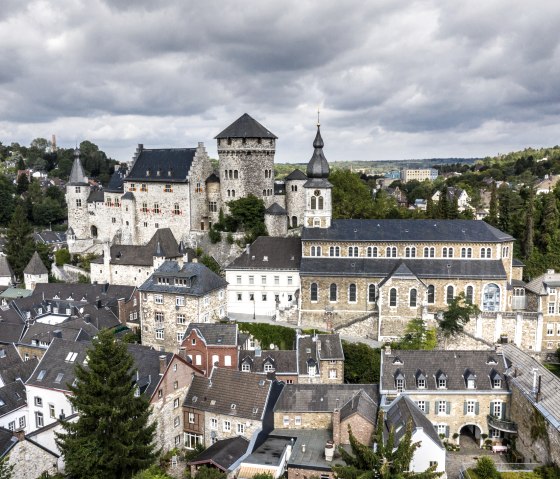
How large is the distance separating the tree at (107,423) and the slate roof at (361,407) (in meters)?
11.9

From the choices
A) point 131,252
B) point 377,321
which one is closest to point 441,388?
point 377,321

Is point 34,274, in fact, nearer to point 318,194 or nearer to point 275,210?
point 275,210

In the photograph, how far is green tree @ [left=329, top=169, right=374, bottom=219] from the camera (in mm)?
70000

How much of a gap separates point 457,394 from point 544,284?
62.1 ft

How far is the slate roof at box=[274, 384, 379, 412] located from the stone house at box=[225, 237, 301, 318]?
1613 cm

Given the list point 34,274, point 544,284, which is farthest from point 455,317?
point 34,274

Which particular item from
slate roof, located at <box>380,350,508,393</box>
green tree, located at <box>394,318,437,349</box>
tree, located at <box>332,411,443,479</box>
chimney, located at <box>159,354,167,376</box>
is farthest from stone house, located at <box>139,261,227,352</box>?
tree, located at <box>332,411,443,479</box>

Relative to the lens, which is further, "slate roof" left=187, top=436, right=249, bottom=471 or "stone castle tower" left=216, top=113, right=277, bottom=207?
"stone castle tower" left=216, top=113, right=277, bottom=207

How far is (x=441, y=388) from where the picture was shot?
38.0 m

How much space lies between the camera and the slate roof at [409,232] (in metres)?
52.7

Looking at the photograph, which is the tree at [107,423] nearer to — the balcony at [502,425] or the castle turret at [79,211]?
the balcony at [502,425]

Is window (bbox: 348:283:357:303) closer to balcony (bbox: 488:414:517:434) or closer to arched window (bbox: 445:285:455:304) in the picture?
arched window (bbox: 445:285:455:304)

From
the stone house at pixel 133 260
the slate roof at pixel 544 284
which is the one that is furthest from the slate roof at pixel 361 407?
the stone house at pixel 133 260

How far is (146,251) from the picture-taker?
6400 centimetres
